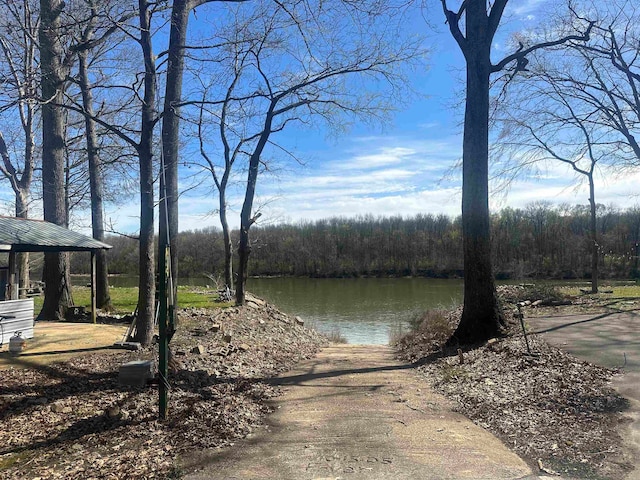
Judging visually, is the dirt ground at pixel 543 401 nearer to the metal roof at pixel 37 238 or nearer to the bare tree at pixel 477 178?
the bare tree at pixel 477 178

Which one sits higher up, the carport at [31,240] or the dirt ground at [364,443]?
the carport at [31,240]

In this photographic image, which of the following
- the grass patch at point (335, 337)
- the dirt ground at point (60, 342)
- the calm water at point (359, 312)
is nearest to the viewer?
the dirt ground at point (60, 342)

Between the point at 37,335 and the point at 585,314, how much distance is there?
459 inches

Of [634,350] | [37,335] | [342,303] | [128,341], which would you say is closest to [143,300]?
[128,341]

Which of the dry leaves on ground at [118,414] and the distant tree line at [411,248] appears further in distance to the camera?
the distant tree line at [411,248]

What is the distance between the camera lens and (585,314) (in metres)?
12.0

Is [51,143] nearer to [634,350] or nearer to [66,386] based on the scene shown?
[66,386]

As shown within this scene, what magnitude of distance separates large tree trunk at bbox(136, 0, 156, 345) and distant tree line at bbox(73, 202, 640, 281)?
48.1 meters

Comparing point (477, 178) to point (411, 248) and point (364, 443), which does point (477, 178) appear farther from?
point (411, 248)

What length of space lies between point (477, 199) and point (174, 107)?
559 cm

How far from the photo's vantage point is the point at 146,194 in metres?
8.48

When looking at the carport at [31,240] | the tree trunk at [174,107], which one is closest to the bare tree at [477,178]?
the tree trunk at [174,107]

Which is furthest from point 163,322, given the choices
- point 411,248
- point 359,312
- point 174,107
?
point 411,248

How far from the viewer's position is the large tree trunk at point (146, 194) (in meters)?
8.35
